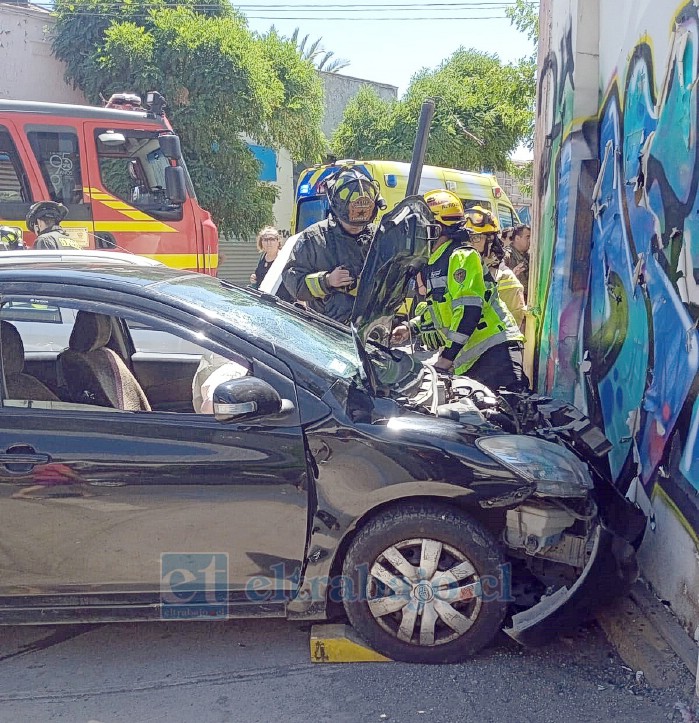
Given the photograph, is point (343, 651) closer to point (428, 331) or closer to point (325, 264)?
point (428, 331)

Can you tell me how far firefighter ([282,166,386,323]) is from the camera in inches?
190

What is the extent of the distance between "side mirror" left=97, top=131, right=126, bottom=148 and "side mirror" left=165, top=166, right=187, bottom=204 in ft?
1.98

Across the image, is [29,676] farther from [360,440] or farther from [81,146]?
[81,146]

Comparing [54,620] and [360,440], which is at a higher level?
[360,440]

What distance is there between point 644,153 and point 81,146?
6.85 meters

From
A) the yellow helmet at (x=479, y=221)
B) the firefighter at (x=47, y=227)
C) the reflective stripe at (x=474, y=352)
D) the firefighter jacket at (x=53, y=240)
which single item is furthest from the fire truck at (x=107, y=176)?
the reflective stripe at (x=474, y=352)

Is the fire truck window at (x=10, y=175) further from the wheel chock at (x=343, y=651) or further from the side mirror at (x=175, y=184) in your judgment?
the wheel chock at (x=343, y=651)

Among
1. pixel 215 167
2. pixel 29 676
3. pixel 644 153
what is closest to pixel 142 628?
pixel 29 676

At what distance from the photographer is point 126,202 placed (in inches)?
357

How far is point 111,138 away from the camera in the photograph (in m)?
8.85

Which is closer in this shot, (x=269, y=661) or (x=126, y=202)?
(x=269, y=661)

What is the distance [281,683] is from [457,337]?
2216mm

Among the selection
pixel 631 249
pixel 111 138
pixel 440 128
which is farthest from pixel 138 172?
pixel 440 128

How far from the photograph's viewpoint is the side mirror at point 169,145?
29.4 feet
